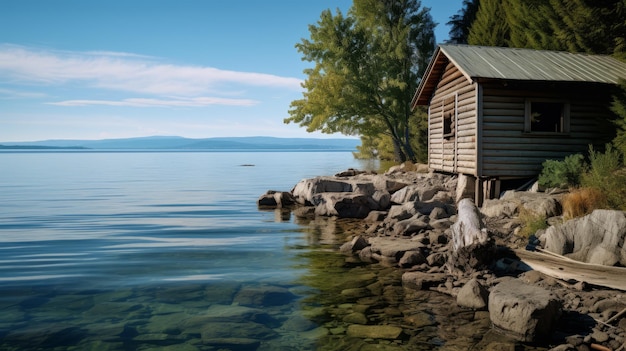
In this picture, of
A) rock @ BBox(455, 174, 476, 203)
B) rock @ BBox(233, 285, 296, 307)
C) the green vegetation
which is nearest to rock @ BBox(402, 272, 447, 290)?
rock @ BBox(233, 285, 296, 307)

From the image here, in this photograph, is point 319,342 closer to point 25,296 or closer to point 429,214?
point 25,296

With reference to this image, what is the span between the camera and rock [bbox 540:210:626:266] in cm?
888

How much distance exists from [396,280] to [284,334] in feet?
11.0

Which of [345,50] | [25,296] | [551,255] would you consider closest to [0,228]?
[25,296]

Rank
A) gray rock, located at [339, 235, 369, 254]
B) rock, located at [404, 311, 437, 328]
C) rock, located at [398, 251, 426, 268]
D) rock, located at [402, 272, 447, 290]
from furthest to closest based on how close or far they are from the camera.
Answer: gray rock, located at [339, 235, 369, 254] < rock, located at [398, 251, 426, 268] < rock, located at [402, 272, 447, 290] < rock, located at [404, 311, 437, 328]

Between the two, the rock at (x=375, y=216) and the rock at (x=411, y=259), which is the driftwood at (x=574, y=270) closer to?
the rock at (x=411, y=259)

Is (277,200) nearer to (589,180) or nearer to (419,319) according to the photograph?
(589,180)

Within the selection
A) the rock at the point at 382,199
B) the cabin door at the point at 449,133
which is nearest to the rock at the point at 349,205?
the rock at the point at 382,199

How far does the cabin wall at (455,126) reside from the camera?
1711cm

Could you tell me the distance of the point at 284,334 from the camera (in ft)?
24.6

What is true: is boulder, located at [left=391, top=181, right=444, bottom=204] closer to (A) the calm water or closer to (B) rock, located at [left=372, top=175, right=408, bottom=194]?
(B) rock, located at [left=372, top=175, right=408, bottom=194]

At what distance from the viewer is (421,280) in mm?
9523

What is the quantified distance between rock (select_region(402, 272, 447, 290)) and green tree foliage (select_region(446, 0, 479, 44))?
3584 centimetres

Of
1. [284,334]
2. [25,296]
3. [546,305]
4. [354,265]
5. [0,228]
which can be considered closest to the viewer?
[546,305]
